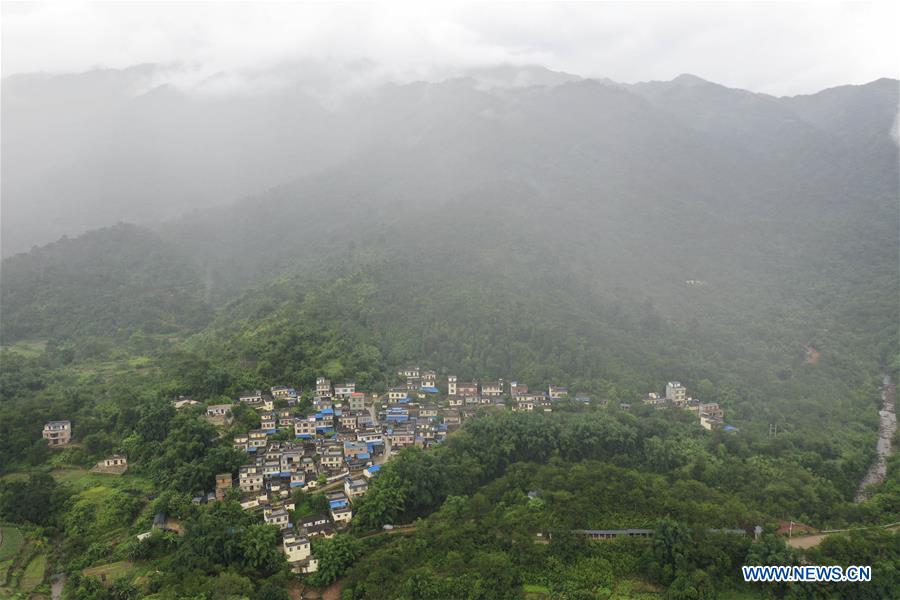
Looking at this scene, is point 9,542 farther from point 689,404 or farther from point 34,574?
point 689,404

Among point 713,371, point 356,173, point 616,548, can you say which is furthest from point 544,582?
point 356,173

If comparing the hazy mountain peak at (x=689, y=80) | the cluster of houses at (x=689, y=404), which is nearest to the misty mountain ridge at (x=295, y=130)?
the hazy mountain peak at (x=689, y=80)

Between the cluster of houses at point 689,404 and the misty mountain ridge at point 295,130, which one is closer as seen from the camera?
the cluster of houses at point 689,404

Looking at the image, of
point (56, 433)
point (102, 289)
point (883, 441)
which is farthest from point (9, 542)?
point (883, 441)

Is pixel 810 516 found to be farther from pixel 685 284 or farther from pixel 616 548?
pixel 685 284

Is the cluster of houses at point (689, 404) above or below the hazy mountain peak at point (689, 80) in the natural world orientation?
below

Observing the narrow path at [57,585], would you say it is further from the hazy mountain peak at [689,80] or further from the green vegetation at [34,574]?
the hazy mountain peak at [689,80]

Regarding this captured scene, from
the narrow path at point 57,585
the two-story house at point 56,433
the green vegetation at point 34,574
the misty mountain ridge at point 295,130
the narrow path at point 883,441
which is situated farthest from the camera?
the misty mountain ridge at point 295,130
